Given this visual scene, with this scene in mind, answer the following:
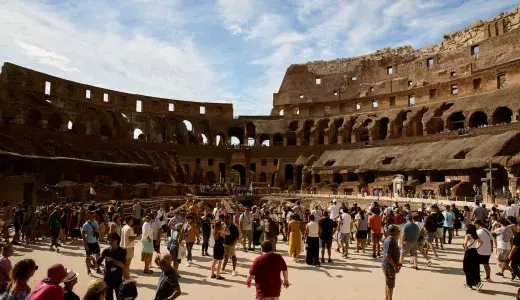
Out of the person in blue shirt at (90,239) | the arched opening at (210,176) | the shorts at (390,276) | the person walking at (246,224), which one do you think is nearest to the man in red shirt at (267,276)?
the shorts at (390,276)

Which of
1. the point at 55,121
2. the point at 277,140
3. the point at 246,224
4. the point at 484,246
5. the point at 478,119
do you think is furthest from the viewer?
the point at 277,140

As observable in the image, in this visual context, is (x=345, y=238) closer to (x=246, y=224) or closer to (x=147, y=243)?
(x=246, y=224)

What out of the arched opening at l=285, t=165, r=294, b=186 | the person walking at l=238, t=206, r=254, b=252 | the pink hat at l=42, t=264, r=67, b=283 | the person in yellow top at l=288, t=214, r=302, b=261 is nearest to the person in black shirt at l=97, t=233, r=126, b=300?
the pink hat at l=42, t=264, r=67, b=283

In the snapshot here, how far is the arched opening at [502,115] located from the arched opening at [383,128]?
1422 cm

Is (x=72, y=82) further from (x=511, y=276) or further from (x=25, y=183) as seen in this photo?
(x=511, y=276)

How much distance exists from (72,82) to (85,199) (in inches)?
1006

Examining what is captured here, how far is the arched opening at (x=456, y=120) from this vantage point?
4402 centimetres

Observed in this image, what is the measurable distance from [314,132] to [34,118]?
36.4 metres

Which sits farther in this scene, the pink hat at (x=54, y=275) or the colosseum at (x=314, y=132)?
the colosseum at (x=314, y=132)

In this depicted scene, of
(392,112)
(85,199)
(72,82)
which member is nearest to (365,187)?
(392,112)

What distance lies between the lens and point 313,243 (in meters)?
11.0

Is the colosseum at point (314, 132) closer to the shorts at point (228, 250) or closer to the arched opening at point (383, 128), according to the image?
the arched opening at point (383, 128)

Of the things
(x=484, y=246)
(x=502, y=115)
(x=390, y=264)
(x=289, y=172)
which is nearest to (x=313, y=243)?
(x=390, y=264)

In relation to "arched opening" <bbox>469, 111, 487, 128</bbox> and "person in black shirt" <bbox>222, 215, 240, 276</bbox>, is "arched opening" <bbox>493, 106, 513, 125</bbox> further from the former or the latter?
"person in black shirt" <bbox>222, 215, 240, 276</bbox>
